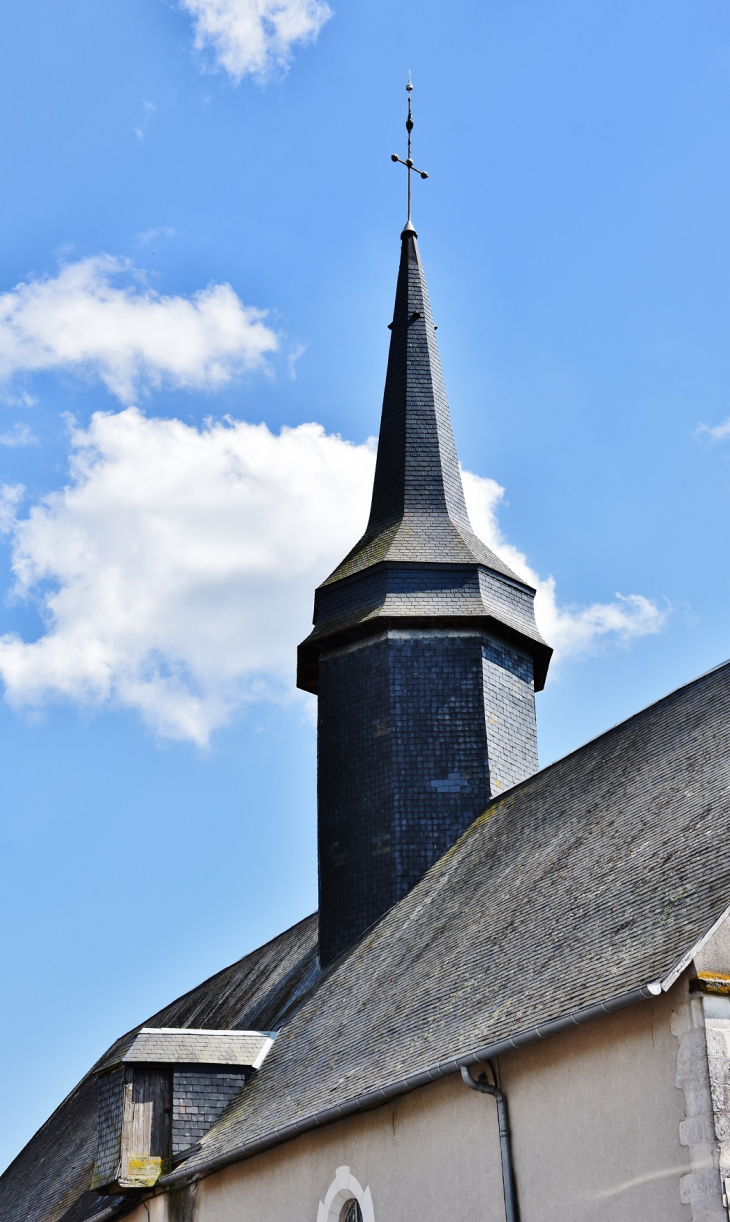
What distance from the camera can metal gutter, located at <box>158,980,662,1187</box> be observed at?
8641 mm

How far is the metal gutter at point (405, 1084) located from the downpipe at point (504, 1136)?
0.16 m

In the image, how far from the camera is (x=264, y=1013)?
17.0 metres

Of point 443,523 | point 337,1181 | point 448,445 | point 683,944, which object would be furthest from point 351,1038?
point 448,445

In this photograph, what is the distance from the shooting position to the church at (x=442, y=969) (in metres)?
8.78

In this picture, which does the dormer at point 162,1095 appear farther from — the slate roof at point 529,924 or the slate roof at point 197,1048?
the slate roof at point 529,924

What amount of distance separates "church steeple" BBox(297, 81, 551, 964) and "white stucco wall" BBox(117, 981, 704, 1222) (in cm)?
458

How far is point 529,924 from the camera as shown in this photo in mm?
11547

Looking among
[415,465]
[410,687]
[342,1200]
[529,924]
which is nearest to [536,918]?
[529,924]

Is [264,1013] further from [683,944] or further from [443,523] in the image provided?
[683,944]

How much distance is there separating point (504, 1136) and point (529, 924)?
223 centimetres

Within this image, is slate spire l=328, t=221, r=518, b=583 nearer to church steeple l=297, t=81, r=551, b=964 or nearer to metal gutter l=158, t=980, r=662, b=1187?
church steeple l=297, t=81, r=551, b=964

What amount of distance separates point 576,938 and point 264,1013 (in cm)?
751

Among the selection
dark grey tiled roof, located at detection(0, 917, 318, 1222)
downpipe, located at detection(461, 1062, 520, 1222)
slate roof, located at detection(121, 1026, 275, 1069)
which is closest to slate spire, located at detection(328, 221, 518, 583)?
dark grey tiled roof, located at detection(0, 917, 318, 1222)

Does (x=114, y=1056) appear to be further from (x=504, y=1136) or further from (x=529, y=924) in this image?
(x=504, y=1136)
